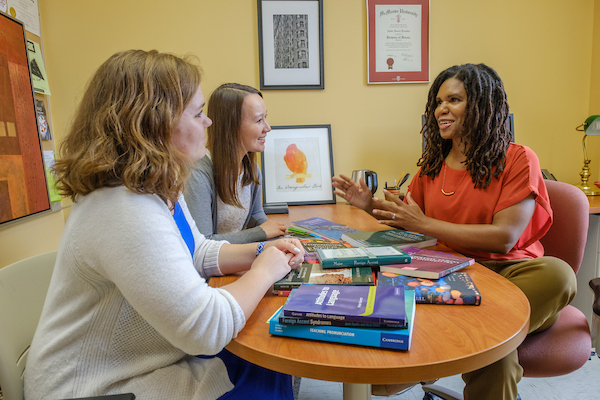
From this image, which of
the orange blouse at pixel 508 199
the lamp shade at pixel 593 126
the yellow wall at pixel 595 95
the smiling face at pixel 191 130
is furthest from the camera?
the yellow wall at pixel 595 95

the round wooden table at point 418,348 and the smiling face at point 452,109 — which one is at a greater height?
the smiling face at point 452,109

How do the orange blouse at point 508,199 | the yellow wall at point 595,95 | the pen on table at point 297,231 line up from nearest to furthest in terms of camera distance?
the orange blouse at point 508,199, the pen on table at point 297,231, the yellow wall at point 595,95

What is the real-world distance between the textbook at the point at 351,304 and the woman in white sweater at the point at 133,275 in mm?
111

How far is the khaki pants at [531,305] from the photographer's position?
973 millimetres

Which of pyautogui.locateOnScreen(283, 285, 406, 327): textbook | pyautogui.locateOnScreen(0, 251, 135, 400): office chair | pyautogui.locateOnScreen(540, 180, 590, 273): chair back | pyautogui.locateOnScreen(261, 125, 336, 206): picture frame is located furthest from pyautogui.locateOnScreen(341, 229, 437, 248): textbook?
pyautogui.locateOnScreen(261, 125, 336, 206): picture frame

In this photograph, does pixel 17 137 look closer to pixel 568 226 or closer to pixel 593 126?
pixel 568 226

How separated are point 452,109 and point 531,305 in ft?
2.48

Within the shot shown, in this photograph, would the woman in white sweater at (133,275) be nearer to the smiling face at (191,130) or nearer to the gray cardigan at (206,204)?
the smiling face at (191,130)

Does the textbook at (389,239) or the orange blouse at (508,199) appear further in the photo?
the orange blouse at (508,199)

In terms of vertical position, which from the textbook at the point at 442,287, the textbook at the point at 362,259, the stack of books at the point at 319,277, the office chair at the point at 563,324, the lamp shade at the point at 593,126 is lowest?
the office chair at the point at 563,324

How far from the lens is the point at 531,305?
1076 millimetres

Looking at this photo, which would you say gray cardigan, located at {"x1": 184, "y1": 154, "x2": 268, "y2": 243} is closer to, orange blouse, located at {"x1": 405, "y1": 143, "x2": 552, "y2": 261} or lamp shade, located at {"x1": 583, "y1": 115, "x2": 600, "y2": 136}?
orange blouse, located at {"x1": 405, "y1": 143, "x2": 552, "y2": 261}

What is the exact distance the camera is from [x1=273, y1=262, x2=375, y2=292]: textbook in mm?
882

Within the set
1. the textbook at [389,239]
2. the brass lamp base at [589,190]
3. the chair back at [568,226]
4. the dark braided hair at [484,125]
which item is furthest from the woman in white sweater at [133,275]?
the brass lamp base at [589,190]
